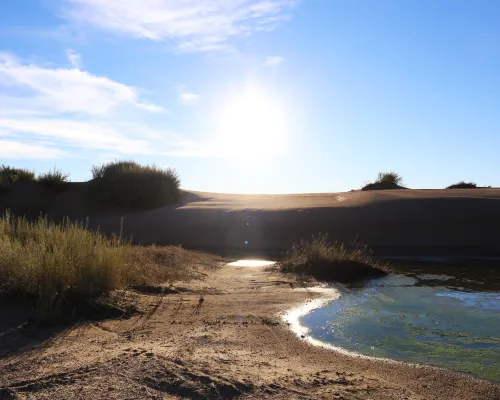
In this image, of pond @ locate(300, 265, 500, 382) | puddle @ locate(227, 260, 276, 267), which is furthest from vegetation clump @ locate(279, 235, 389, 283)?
puddle @ locate(227, 260, 276, 267)

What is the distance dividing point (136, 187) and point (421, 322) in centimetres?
1685

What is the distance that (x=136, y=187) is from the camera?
22.1 m

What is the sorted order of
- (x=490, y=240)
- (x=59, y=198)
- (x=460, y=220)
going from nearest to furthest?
(x=490, y=240) → (x=460, y=220) → (x=59, y=198)

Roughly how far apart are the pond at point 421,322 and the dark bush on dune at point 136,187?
44.5ft

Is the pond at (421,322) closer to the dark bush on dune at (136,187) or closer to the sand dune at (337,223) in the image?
the sand dune at (337,223)

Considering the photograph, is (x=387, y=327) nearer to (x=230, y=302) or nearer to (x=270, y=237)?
(x=230, y=302)

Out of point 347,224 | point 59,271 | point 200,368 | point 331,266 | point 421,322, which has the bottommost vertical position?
point 421,322

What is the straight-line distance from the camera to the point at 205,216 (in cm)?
1930

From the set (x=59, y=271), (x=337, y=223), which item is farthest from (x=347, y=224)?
(x=59, y=271)

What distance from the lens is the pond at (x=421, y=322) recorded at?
5609 mm

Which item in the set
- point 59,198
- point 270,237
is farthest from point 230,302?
point 59,198

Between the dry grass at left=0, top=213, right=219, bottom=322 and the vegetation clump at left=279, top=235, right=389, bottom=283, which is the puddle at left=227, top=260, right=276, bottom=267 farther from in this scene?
the dry grass at left=0, top=213, right=219, bottom=322

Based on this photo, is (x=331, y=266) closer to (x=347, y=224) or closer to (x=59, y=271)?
(x=59, y=271)

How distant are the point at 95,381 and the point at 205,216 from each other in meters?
15.1
